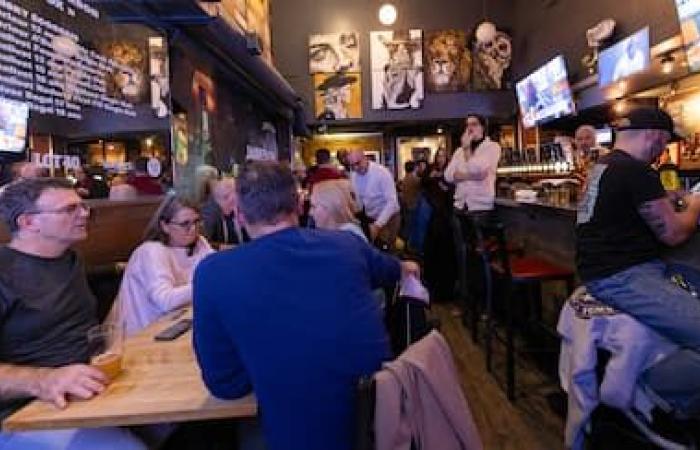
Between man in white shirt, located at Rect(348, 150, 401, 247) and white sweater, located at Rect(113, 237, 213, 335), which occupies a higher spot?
man in white shirt, located at Rect(348, 150, 401, 247)

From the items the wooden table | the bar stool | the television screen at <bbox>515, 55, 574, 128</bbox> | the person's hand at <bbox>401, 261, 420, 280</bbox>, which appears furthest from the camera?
the television screen at <bbox>515, 55, 574, 128</bbox>

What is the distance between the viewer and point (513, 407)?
3.80 metres

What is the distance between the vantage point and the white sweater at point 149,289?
2666 millimetres

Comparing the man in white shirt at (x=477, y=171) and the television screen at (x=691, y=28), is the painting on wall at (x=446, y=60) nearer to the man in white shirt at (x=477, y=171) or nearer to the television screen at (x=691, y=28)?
the man in white shirt at (x=477, y=171)

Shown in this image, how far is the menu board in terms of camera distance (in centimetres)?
255

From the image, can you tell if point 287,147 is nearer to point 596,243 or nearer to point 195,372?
point 596,243

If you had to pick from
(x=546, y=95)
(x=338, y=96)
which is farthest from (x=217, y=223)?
(x=338, y=96)

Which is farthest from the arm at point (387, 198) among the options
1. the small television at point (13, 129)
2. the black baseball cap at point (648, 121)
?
the small television at point (13, 129)

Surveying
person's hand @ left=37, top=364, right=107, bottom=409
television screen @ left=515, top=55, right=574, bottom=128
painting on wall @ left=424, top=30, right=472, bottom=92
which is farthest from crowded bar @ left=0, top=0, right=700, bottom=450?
painting on wall @ left=424, top=30, right=472, bottom=92

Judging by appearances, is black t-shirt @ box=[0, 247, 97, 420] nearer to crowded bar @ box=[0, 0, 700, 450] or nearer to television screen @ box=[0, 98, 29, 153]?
crowded bar @ box=[0, 0, 700, 450]

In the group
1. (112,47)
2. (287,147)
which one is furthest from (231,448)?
(287,147)

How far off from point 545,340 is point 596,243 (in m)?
2.26

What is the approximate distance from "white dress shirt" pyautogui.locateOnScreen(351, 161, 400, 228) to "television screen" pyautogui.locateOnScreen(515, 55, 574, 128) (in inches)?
139

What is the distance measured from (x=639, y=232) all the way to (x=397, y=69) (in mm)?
9728
